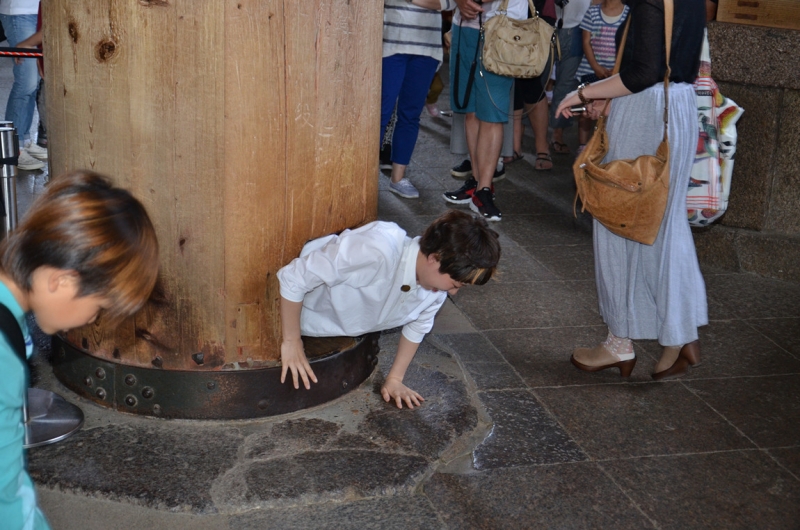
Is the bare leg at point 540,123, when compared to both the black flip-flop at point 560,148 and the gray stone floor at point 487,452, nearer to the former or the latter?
the black flip-flop at point 560,148

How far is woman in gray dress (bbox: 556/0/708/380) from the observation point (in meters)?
3.45

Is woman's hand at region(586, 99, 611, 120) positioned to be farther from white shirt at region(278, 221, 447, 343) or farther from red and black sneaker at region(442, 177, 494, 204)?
red and black sneaker at region(442, 177, 494, 204)

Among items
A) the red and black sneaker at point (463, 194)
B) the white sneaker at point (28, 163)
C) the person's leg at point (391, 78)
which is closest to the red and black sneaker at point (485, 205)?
the red and black sneaker at point (463, 194)

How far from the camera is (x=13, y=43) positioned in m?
6.59

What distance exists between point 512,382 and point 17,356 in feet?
8.17

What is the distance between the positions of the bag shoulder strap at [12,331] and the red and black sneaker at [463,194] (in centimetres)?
493

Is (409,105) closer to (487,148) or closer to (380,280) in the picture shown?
(487,148)

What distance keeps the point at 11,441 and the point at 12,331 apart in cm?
19

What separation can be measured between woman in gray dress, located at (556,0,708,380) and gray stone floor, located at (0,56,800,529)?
7.2 inches

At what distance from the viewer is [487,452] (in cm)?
319

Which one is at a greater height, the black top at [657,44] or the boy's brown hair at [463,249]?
the black top at [657,44]

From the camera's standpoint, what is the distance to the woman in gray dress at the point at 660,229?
3.45 metres

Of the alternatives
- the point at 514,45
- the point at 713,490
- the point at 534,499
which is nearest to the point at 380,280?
the point at 534,499

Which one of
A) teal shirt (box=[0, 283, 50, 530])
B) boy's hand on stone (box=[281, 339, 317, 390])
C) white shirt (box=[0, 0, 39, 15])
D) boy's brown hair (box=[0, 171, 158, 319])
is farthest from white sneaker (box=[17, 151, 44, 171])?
teal shirt (box=[0, 283, 50, 530])
